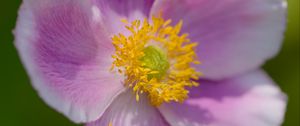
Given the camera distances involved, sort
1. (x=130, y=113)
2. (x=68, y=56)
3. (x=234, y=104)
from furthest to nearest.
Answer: (x=234, y=104) < (x=130, y=113) < (x=68, y=56)

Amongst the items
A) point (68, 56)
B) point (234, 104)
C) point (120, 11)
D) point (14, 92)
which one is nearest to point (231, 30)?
point (234, 104)

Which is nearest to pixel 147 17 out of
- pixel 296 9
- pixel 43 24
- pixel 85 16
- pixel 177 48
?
pixel 177 48

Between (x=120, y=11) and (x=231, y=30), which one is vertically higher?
(x=120, y=11)

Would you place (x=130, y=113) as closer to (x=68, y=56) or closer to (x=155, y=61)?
(x=155, y=61)

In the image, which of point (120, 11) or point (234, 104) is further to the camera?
point (234, 104)

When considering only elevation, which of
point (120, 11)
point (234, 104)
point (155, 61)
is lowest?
point (234, 104)

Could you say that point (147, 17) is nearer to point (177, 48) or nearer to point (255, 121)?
point (177, 48)

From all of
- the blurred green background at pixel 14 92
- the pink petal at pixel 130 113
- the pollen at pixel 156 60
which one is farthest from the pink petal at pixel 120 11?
the blurred green background at pixel 14 92

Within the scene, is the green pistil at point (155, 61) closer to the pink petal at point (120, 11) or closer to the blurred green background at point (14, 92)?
the pink petal at point (120, 11)
